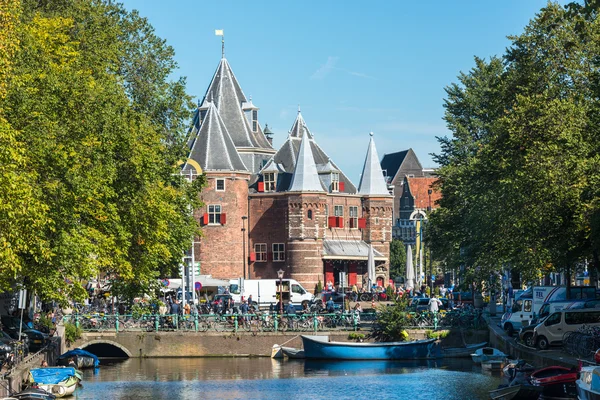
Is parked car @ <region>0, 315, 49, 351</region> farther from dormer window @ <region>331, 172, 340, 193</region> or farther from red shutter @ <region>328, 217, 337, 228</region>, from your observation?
dormer window @ <region>331, 172, 340, 193</region>

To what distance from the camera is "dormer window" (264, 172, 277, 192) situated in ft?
313

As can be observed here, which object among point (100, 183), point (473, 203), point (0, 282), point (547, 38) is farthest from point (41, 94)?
point (473, 203)

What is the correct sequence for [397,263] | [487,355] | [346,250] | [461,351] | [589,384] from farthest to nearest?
[397,263] → [346,250] → [461,351] → [487,355] → [589,384]

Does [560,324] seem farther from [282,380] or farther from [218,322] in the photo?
[218,322]

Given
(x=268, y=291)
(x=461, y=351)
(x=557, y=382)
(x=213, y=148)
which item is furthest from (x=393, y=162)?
(x=557, y=382)

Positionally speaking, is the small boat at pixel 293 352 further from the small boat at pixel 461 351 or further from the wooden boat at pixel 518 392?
the wooden boat at pixel 518 392

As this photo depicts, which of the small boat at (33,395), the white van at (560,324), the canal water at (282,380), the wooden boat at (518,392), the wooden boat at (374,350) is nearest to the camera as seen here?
the small boat at (33,395)

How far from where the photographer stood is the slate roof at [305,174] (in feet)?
306

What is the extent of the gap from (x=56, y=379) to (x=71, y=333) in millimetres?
15918

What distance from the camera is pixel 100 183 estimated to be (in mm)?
38281

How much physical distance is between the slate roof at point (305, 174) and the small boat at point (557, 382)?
203ft

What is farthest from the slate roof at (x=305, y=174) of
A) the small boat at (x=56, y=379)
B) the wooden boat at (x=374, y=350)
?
the small boat at (x=56, y=379)

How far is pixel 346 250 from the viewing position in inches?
3814

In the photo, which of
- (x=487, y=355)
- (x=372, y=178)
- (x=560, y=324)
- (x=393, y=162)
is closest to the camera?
(x=560, y=324)
